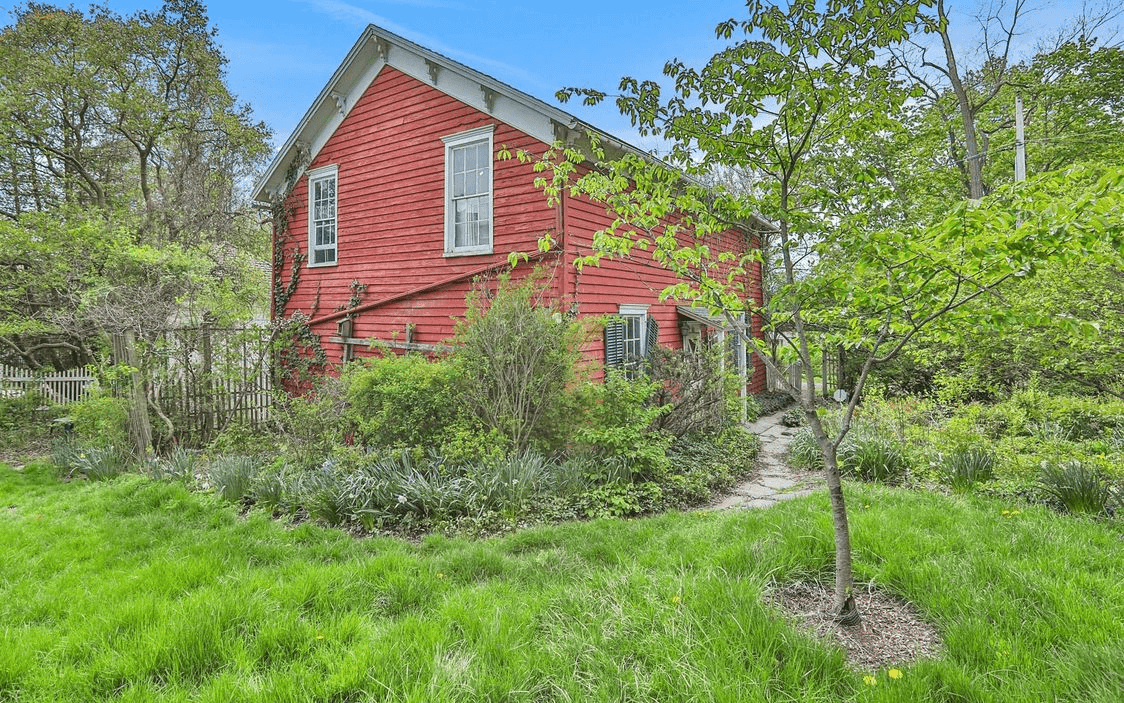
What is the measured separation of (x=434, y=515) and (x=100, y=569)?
2401mm

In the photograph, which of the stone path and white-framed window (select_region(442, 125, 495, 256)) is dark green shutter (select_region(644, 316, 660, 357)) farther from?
white-framed window (select_region(442, 125, 495, 256))

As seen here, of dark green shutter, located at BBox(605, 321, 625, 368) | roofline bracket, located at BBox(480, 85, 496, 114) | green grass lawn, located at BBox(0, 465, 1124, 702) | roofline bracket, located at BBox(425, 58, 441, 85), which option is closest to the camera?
green grass lawn, located at BBox(0, 465, 1124, 702)

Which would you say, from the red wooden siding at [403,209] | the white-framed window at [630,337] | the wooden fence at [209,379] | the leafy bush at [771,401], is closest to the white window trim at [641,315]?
the white-framed window at [630,337]

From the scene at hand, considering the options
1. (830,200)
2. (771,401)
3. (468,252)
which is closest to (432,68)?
(468,252)

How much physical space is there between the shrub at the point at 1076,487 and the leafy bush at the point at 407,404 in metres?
5.84

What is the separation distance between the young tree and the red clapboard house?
13.4ft

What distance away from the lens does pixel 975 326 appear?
9.34 feet

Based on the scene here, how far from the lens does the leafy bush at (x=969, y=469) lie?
521 centimetres

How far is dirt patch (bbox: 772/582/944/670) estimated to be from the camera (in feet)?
8.00

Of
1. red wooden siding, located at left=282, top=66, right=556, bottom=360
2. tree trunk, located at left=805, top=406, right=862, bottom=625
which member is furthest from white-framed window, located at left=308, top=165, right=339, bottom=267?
tree trunk, located at left=805, top=406, right=862, bottom=625

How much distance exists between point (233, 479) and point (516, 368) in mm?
3195

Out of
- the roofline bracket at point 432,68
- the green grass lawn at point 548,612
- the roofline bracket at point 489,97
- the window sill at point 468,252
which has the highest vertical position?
the roofline bracket at point 432,68

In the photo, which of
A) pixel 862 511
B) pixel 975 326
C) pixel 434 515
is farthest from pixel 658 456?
pixel 975 326

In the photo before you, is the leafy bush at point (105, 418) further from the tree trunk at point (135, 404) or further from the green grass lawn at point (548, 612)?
the green grass lawn at point (548, 612)
